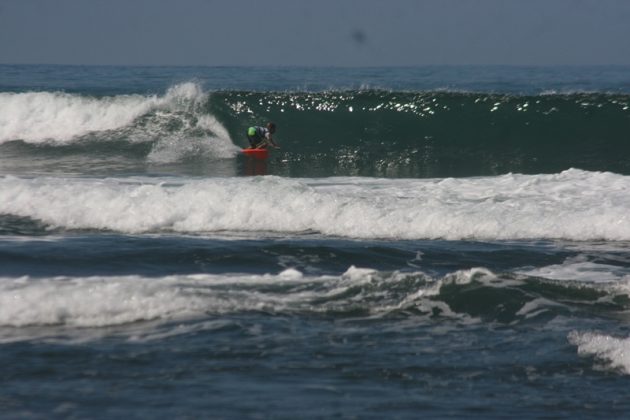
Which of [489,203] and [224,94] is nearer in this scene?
[489,203]

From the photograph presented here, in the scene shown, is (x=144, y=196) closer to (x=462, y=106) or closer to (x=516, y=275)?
(x=516, y=275)

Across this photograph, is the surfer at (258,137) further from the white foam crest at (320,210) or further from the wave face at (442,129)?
the white foam crest at (320,210)

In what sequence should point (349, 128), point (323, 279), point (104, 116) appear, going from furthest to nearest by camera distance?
point (104, 116) → point (349, 128) → point (323, 279)

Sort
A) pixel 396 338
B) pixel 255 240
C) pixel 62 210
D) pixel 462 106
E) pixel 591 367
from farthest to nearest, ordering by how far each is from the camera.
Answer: pixel 462 106
pixel 62 210
pixel 255 240
pixel 396 338
pixel 591 367

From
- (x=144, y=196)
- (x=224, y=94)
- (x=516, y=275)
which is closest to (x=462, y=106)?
(x=224, y=94)

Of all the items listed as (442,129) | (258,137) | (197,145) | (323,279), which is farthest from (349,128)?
(323,279)

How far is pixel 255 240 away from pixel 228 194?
2120 mm

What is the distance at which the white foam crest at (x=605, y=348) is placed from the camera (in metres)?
7.39

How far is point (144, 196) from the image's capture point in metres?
14.2

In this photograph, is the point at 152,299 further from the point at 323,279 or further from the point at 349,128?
the point at 349,128

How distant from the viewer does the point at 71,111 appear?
24156mm

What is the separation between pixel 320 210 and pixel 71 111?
1195 centimetres

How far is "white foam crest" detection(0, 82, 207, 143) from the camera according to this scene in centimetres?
2344

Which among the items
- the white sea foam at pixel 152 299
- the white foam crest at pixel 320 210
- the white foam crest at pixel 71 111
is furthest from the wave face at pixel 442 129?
the white sea foam at pixel 152 299
